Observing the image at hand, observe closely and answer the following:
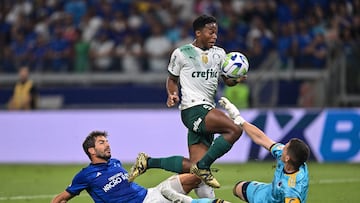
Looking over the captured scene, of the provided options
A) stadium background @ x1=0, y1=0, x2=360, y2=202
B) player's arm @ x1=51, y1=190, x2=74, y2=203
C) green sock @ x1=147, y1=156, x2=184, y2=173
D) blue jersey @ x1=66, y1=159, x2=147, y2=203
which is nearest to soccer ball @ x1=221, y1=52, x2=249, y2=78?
green sock @ x1=147, y1=156, x2=184, y2=173

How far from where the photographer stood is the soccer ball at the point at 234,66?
36.5ft

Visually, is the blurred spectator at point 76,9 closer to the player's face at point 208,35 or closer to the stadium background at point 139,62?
the stadium background at point 139,62

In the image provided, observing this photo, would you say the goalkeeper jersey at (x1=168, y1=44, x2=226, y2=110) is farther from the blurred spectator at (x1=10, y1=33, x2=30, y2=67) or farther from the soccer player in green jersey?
the blurred spectator at (x1=10, y1=33, x2=30, y2=67)

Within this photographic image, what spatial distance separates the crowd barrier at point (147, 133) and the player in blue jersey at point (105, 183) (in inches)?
337

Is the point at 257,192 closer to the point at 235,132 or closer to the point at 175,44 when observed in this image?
the point at 235,132

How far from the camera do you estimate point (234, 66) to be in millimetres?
11133

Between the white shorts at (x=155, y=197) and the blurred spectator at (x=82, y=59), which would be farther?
the blurred spectator at (x=82, y=59)

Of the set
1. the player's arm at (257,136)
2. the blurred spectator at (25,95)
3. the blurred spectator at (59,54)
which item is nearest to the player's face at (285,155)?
the player's arm at (257,136)

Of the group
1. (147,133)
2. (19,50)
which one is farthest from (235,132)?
(19,50)

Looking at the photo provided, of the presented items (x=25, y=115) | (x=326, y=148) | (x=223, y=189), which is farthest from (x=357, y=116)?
(x=25, y=115)

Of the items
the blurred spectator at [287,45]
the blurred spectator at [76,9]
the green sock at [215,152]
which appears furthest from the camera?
the blurred spectator at [76,9]

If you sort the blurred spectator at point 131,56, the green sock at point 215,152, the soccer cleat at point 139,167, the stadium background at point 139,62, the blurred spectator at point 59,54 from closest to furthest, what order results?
1. the green sock at point 215,152
2. the soccer cleat at point 139,167
3. the stadium background at point 139,62
4. the blurred spectator at point 131,56
5. the blurred spectator at point 59,54

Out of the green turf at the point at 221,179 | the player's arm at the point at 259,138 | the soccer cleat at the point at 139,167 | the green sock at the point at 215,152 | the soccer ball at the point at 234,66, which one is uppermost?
the soccer ball at the point at 234,66

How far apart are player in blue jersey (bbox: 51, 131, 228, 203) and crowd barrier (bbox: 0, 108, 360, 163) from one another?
8567mm
